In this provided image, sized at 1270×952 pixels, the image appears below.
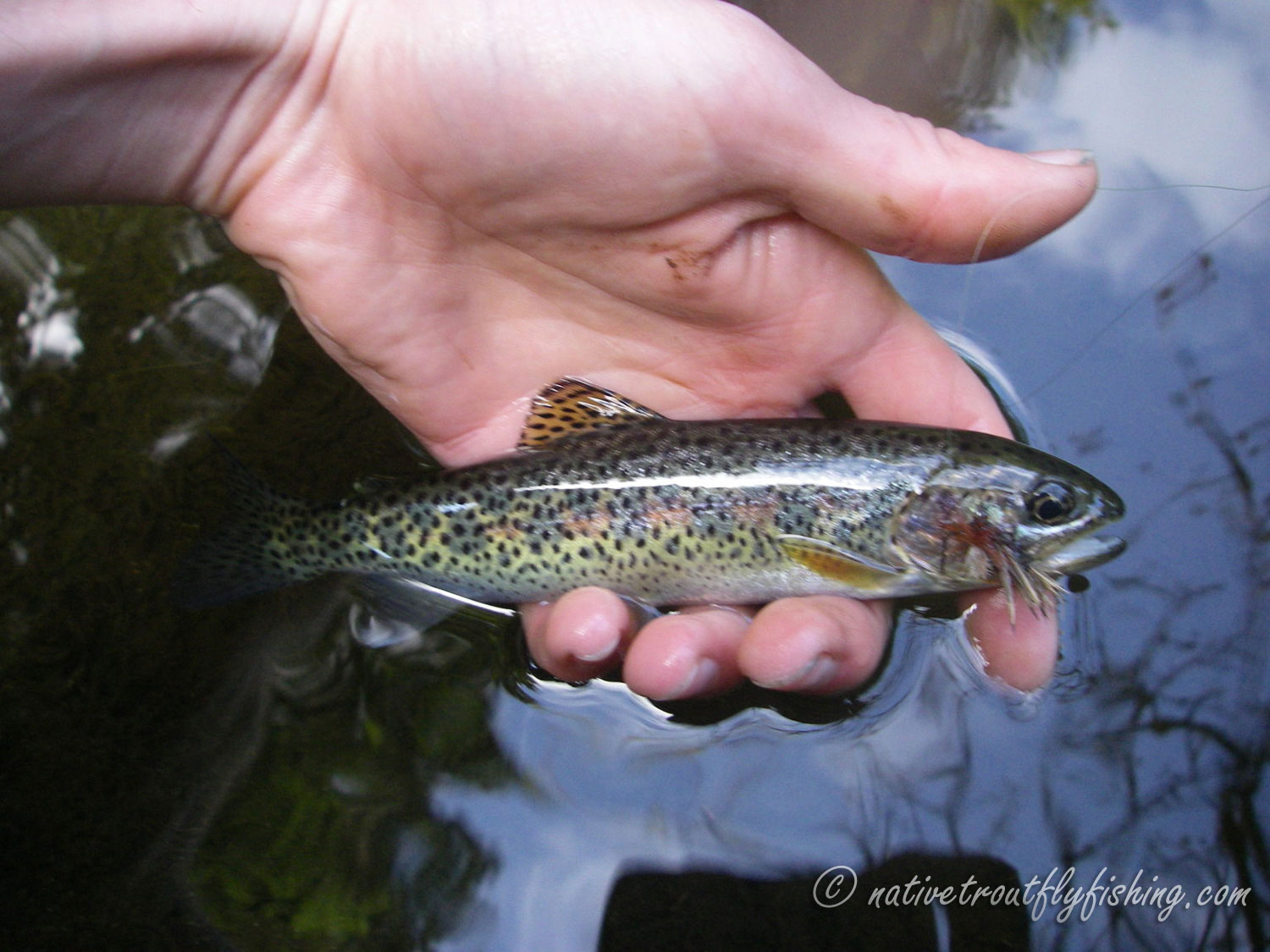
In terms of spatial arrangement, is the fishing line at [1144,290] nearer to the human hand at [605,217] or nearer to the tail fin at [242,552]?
the human hand at [605,217]

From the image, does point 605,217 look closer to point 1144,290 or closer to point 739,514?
point 739,514

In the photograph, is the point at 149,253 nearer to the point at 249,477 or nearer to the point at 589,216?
the point at 249,477

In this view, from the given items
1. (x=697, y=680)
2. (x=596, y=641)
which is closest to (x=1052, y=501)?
(x=697, y=680)

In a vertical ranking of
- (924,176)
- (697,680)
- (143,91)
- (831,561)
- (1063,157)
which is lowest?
(697,680)

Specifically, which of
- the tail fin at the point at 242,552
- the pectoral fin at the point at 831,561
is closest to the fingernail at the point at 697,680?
the pectoral fin at the point at 831,561

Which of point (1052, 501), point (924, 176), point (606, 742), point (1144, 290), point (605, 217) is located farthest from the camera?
point (1144, 290)

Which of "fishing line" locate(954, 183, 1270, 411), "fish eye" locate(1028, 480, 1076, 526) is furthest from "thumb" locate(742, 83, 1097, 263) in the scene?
"fishing line" locate(954, 183, 1270, 411)

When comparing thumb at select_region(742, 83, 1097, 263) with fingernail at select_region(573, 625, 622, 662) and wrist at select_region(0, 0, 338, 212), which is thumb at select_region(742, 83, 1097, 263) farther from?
wrist at select_region(0, 0, 338, 212)
